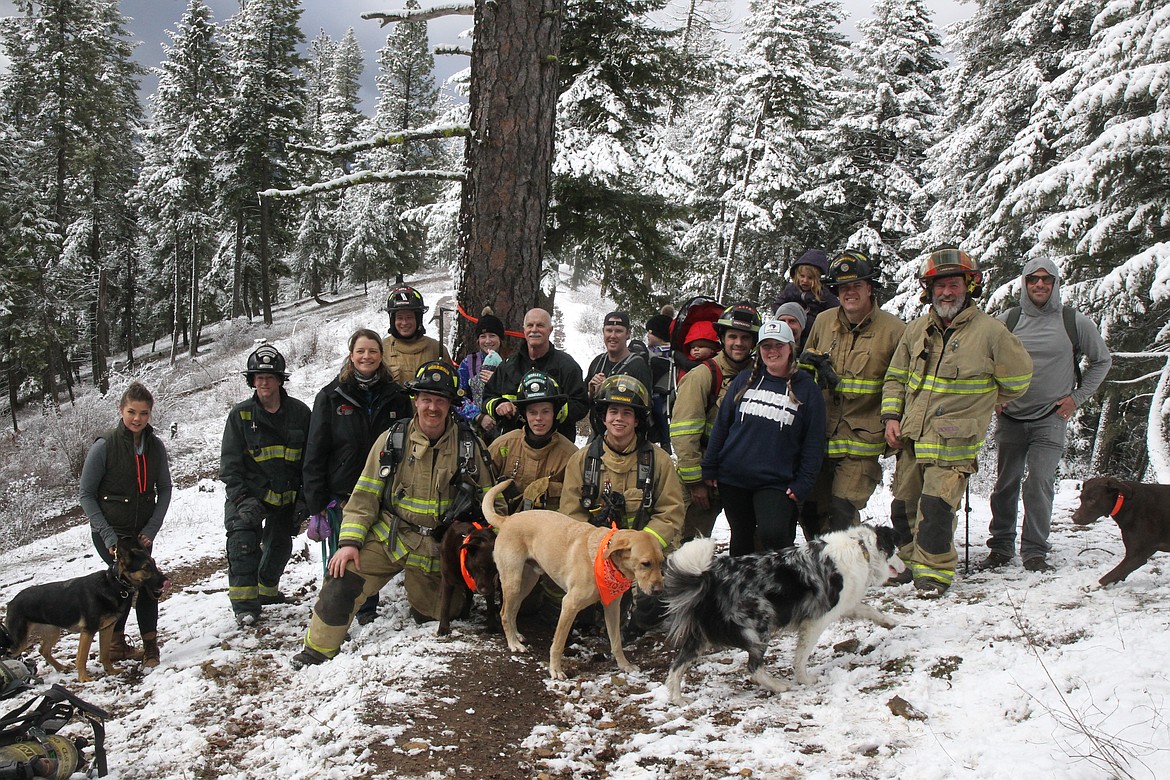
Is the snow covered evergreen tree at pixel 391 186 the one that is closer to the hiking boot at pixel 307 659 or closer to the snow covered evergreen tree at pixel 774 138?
the snow covered evergreen tree at pixel 774 138

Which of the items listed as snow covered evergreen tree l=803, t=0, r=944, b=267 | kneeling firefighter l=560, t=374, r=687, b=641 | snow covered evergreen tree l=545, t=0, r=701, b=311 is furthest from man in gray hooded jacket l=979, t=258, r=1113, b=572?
snow covered evergreen tree l=803, t=0, r=944, b=267

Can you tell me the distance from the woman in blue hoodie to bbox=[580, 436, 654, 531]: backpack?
0.63 metres

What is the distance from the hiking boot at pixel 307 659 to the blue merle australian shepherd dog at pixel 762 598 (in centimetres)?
273

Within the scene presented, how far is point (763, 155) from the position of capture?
23.2 meters

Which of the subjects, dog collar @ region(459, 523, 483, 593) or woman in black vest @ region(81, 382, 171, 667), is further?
woman in black vest @ region(81, 382, 171, 667)

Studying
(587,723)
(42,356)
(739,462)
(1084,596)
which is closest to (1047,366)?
(1084,596)

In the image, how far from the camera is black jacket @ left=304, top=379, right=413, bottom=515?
588 cm

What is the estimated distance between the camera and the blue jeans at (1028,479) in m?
5.39

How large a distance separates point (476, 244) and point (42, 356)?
88.0ft

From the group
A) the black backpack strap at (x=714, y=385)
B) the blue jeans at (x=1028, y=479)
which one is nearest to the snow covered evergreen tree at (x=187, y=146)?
the black backpack strap at (x=714, y=385)

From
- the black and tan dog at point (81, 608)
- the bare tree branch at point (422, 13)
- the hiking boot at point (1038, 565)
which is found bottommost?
the black and tan dog at point (81, 608)

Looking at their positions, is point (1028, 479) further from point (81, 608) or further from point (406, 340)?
point (81, 608)

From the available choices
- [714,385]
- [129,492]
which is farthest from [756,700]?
[129,492]

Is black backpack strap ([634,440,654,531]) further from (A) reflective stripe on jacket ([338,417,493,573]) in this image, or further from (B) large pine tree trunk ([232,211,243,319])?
(B) large pine tree trunk ([232,211,243,319])
